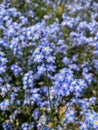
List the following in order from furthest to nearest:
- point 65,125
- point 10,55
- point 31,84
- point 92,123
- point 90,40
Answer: point 90,40
point 10,55
point 31,84
point 65,125
point 92,123

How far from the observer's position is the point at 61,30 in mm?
6734

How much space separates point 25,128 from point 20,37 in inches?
62.8

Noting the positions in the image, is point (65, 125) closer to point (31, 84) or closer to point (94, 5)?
point (31, 84)

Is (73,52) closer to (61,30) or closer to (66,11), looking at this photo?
(61,30)

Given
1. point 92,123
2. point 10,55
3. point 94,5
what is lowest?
point 92,123

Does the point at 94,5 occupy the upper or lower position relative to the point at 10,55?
upper

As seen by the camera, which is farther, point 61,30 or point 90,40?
point 61,30

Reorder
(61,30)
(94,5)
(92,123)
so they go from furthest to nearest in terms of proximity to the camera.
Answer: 1. (94,5)
2. (61,30)
3. (92,123)

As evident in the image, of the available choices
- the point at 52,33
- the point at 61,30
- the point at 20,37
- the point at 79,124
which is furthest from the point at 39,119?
the point at 61,30

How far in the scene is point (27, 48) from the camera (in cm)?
580

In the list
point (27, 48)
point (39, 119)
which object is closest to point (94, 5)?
point (27, 48)

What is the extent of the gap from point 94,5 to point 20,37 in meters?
2.73

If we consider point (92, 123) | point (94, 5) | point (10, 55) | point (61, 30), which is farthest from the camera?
point (94, 5)

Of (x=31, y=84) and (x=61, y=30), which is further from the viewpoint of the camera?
(x=61, y=30)
